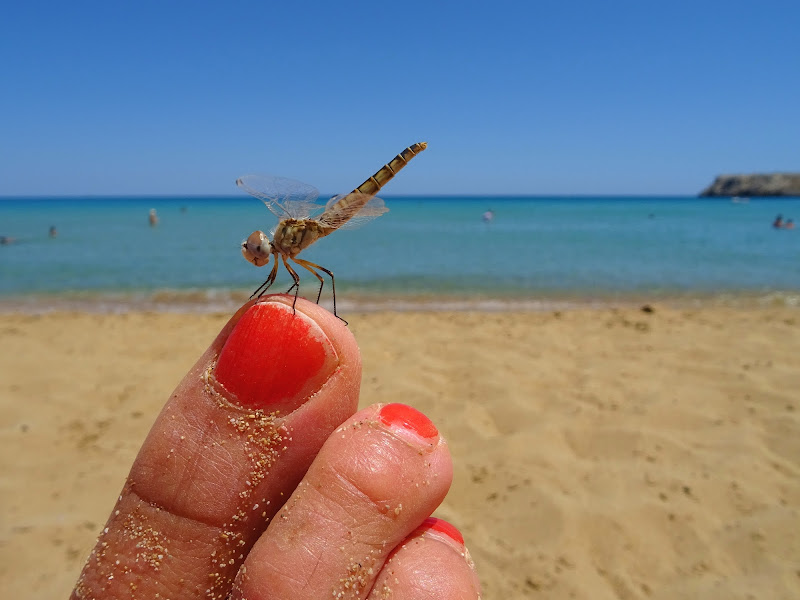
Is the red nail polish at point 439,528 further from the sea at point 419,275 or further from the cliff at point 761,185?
the cliff at point 761,185

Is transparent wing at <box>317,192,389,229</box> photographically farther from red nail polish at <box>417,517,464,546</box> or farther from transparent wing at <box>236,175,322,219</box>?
red nail polish at <box>417,517,464,546</box>

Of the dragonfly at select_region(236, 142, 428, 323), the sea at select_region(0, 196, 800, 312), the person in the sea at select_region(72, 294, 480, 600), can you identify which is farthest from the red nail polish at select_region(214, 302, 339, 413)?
the sea at select_region(0, 196, 800, 312)

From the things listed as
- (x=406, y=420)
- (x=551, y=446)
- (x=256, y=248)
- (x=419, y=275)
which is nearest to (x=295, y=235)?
(x=256, y=248)

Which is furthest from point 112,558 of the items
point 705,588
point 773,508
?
point 773,508

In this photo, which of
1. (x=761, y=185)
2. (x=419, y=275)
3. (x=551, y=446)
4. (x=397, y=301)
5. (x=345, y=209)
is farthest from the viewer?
(x=761, y=185)

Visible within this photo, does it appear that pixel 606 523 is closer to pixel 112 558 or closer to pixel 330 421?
pixel 330 421

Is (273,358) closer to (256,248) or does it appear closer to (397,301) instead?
(256,248)

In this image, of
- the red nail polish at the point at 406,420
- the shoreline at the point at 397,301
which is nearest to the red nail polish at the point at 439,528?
the red nail polish at the point at 406,420
